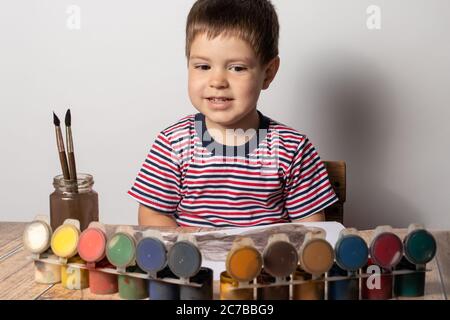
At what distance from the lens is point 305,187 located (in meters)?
1.25

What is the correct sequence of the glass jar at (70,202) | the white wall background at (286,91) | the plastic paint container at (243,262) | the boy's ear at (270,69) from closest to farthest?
the plastic paint container at (243,262), the glass jar at (70,202), the boy's ear at (270,69), the white wall background at (286,91)

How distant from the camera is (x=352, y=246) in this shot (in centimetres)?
77

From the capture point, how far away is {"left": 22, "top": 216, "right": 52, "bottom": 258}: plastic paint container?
836 millimetres

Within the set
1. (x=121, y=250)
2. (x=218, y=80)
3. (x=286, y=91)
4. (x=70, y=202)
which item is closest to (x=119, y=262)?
(x=121, y=250)

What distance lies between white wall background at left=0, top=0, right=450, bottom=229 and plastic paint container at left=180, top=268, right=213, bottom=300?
2.67 feet

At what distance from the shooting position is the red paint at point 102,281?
80 cm

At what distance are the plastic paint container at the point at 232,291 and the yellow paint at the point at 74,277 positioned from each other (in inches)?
6.2

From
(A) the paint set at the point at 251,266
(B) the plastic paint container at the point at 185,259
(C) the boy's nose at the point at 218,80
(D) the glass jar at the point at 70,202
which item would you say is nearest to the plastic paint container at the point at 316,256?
(A) the paint set at the point at 251,266

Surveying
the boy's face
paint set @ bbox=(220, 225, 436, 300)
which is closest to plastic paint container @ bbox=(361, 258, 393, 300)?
paint set @ bbox=(220, 225, 436, 300)

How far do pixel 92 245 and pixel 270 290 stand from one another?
19cm

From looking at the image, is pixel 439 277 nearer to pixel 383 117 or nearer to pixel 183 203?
pixel 183 203

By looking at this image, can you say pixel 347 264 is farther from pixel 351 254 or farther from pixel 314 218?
pixel 314 218

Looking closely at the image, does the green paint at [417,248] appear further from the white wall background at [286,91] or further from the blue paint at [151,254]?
the white wall background at [286,91]
